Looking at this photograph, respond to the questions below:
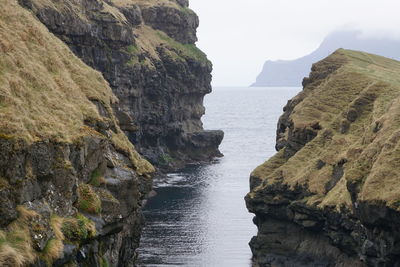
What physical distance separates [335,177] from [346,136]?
31.8ft

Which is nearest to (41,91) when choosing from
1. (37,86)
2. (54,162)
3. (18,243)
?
(37,86)

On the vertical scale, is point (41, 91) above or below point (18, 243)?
above

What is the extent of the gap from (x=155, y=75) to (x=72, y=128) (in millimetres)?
148491

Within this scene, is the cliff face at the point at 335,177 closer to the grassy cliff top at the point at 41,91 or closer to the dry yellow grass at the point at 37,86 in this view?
the grassy cliff top at the point at 41,91

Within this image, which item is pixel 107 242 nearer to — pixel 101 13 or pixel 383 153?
pixel 383 153

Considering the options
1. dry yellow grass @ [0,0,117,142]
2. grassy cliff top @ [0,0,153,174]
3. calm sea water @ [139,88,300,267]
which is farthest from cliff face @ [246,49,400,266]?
dry yellow grass @ [0,0,117,142]

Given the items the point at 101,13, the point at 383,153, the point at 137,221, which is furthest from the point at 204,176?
the point at 137,221

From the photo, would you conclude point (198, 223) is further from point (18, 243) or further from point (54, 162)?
point (18, 243)

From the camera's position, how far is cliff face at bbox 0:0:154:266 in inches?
1422

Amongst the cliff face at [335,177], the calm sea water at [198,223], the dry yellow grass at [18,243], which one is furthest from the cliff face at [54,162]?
the calm sea water at [198,223]

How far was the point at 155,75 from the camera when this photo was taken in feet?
633

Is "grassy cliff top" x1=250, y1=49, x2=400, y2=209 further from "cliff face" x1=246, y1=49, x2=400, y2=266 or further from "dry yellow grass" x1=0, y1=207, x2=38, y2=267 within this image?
"dry yellow grass" x1=0, y1=207, x2=38, y2=267

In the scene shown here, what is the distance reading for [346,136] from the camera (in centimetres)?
10169

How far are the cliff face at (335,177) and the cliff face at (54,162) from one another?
2866 centimetres
